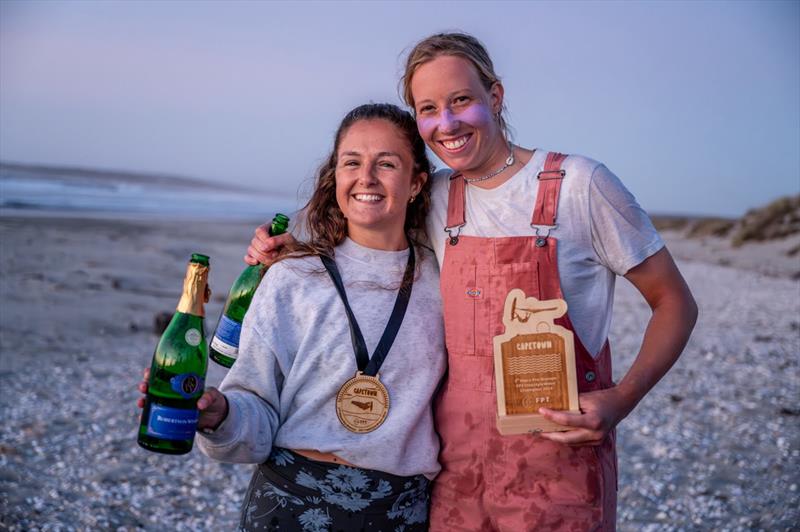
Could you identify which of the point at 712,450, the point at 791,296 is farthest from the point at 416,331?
the point at 791,296

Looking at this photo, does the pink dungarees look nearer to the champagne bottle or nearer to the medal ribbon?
the medal ribbon

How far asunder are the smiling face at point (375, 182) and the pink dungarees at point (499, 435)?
0.33 metres

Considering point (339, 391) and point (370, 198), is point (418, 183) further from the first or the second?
point (339, 391)

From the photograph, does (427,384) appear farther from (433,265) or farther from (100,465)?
(100,465)

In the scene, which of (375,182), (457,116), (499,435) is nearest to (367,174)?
(375,182)

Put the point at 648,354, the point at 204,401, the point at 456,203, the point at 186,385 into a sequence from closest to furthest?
the point at 204,401
the point at 186,385
the point at 648,354
the point at 456,203

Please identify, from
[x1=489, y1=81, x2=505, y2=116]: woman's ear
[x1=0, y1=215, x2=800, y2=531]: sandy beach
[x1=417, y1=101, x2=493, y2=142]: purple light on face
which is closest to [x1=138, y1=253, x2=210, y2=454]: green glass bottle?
[x1=417, y1=101, x2=493, y2=142]: purple light on face

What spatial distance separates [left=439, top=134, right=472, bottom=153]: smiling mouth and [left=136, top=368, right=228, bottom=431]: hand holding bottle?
1.36 meters

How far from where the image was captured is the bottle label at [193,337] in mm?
2831

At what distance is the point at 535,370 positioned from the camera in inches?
101

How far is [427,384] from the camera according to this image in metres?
2.86

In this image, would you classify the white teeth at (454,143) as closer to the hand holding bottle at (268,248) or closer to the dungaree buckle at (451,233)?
the dungaree buckle at (451,233)

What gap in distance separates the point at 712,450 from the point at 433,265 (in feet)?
15.5

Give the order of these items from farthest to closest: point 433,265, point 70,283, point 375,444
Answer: point 70,283 → point 433,265 → point 375,444
